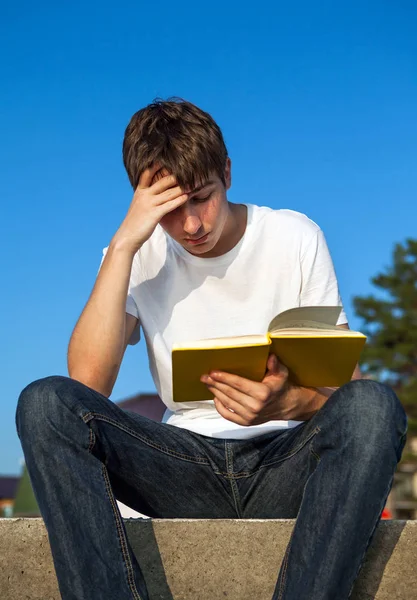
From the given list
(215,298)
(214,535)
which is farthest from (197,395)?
(215,298)

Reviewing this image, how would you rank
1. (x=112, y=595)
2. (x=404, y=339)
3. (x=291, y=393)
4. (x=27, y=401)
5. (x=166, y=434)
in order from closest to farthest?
(x=112, y=595), (x=27, y=401), (x=291, y=393), (x=166, y=434), (x=404, y=339)

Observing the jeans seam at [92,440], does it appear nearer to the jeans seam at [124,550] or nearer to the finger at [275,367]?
the jeans seam at [124,550]

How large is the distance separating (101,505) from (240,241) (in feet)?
4.23

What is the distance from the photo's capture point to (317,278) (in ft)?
9.95

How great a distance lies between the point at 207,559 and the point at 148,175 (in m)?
1.32

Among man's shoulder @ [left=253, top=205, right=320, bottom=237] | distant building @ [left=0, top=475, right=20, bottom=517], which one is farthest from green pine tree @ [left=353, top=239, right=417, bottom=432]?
distant building @ [left=0, top=475, right=20, bottom=517]

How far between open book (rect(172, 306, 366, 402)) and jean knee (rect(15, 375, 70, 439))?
0.34m

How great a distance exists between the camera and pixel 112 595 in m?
2.10

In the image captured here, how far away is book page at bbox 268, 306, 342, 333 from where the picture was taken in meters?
2.30

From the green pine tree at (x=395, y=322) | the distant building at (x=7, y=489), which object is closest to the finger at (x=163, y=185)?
the green pine tree at (x=395, y=322)

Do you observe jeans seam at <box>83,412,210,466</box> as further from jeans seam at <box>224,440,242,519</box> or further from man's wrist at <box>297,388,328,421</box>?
man's wrist at <box>297,388,328,421</box>

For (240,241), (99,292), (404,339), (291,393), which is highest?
(240,241)

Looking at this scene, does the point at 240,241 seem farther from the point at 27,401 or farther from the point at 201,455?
the point at 27,401

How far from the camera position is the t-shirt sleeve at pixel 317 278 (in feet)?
9.88
